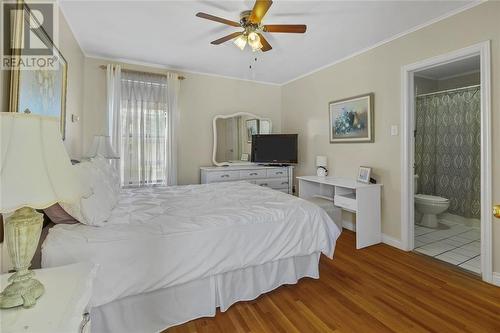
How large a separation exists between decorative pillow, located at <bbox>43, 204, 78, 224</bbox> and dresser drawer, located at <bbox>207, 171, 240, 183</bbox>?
238cm

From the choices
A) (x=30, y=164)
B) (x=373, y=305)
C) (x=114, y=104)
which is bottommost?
(x=373, y=305)

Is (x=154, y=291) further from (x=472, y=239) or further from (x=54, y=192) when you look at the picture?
(x=472, y=239)

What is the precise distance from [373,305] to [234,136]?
3.34 meters

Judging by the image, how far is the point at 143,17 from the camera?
7.99 ft

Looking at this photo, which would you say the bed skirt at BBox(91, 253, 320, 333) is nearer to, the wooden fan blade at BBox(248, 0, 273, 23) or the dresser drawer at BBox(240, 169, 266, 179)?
the wooden fan blade at BBox(248, 0, 273, 23)

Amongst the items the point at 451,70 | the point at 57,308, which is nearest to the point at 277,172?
the point at 451,70

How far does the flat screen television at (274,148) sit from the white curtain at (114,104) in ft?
7.44

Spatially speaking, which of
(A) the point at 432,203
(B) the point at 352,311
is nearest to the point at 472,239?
(A) the point at 432,203

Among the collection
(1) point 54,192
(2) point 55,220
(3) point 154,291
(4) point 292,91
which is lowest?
(3) point 154,291

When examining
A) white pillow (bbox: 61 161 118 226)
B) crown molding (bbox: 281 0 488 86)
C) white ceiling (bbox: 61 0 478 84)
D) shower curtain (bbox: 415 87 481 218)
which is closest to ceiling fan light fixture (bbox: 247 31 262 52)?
white ceiling (bbox: 61 0 478 84)

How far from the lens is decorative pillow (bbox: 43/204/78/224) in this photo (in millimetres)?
1549

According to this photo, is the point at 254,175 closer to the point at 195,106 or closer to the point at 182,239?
the point at 195,106

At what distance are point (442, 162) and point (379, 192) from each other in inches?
72.4

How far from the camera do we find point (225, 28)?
8.79ft
